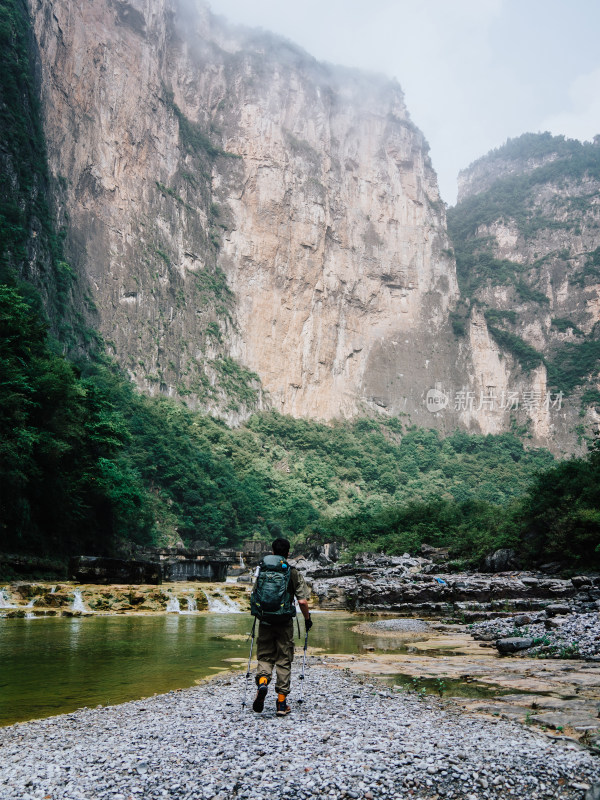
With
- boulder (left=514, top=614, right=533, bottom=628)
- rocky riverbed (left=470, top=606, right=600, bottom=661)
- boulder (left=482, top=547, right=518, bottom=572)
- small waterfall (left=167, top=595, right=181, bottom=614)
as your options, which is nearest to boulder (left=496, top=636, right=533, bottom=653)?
rocky riverbed (left=470, top=606, right=600, bottom=661)

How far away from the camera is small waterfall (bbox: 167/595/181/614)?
18392mm

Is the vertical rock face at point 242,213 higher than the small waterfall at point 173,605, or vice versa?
the vertical rock face at point 242,213

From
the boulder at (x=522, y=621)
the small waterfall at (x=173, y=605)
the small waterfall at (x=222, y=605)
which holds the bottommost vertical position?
the small waterfall at (x=222, y=605)

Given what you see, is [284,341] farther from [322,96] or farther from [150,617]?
[150,617]

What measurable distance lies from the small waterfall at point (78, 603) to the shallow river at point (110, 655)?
1133 millimetres

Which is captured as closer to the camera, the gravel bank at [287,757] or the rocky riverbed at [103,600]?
the gravel bank at [287,757]

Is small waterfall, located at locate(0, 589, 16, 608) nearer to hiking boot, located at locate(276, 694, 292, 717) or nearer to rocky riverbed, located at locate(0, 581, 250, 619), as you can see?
rocky riverbed, located at locate(0, 581, 250, 619)

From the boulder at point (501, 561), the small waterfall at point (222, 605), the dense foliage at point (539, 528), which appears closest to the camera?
the dense foliage at point (539, 528)

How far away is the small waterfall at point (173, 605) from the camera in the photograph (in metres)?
18.4

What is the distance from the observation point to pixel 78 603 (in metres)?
16.7

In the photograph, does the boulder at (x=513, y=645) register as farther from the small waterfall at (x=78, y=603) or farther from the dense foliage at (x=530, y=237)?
the dense foliage at (x=530, y=237)

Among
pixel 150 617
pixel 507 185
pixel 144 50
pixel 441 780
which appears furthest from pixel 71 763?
pixel 507 185

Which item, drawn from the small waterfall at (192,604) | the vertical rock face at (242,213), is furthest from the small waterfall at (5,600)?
the vertical rock face at (242,213)

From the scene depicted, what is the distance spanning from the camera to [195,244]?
286 feet
